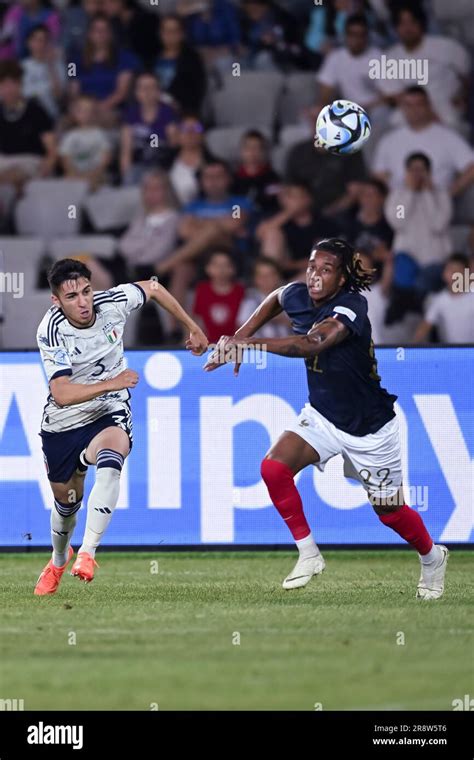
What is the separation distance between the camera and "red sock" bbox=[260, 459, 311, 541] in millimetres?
8359

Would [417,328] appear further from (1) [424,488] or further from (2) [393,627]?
(2) [393,627]

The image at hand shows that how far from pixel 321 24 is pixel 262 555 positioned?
265 inches

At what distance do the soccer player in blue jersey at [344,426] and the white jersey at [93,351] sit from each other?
28.3 inches

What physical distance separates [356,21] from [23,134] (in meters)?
3.70

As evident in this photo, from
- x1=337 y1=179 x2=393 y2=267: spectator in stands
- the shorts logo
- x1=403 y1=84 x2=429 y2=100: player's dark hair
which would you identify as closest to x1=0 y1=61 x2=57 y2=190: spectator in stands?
x1=337 y1=179 x2=393 y2=267: spectator in stands

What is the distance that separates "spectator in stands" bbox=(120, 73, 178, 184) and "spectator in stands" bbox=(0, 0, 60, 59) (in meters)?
1.43

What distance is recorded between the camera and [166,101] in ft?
49.6

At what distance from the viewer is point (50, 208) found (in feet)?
49.3

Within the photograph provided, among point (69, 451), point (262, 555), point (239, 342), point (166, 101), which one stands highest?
point (166, 101)

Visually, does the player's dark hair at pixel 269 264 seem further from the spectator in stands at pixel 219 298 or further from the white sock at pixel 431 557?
the white sock at pixel 431 557

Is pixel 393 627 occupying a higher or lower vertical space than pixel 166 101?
lower

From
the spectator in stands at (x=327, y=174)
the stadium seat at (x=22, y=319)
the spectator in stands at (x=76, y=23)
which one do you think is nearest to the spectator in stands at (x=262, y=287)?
the spectator in stands at (x=327, y=174)

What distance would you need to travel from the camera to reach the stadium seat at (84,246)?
47.6ft

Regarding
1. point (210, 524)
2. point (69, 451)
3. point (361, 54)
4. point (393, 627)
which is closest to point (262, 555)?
point (210, 524)
